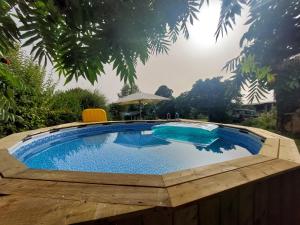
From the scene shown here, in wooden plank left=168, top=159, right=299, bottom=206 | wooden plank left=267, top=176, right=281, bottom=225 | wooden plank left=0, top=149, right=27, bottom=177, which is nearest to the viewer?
wooden plank left=168, top=159, right=299, bottom=206

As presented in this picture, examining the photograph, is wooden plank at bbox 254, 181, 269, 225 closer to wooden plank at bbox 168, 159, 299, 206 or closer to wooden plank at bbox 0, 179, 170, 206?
wooden plank at bbox 168, 159, 299, 206

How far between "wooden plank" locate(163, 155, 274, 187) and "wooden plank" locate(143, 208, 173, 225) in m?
0.39

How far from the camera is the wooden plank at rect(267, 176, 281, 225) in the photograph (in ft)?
8.96

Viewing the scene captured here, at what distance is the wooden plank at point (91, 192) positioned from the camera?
2.01m

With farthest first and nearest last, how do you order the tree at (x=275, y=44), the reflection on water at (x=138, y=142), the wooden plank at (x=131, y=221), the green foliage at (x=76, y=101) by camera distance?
the green foliage at (x=76, y=101) → the reflection on water at (x=138, y=142) → the wooden plank at (x=131, y=221) → the tree at (x=275, y=44)

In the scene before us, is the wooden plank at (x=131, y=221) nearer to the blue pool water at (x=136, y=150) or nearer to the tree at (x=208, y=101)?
the blue pool water at (x=136, y=150)

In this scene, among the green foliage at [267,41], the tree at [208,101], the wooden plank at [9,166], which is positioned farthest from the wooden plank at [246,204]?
the tree at [208,101]

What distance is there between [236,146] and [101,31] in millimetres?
8336

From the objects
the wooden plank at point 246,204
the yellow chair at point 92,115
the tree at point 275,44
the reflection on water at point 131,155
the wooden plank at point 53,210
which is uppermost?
the tree at point 275,44

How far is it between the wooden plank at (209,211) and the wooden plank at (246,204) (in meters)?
0.33

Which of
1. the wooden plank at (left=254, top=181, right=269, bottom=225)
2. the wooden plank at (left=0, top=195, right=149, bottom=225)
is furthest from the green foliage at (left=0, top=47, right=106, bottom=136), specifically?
the wooden plank at (left=254, top=181, right=269, bottom=225)

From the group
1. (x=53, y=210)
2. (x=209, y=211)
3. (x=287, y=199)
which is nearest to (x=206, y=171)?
(x=209, y=211)

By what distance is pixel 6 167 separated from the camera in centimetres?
313

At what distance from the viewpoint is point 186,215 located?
2045mm
